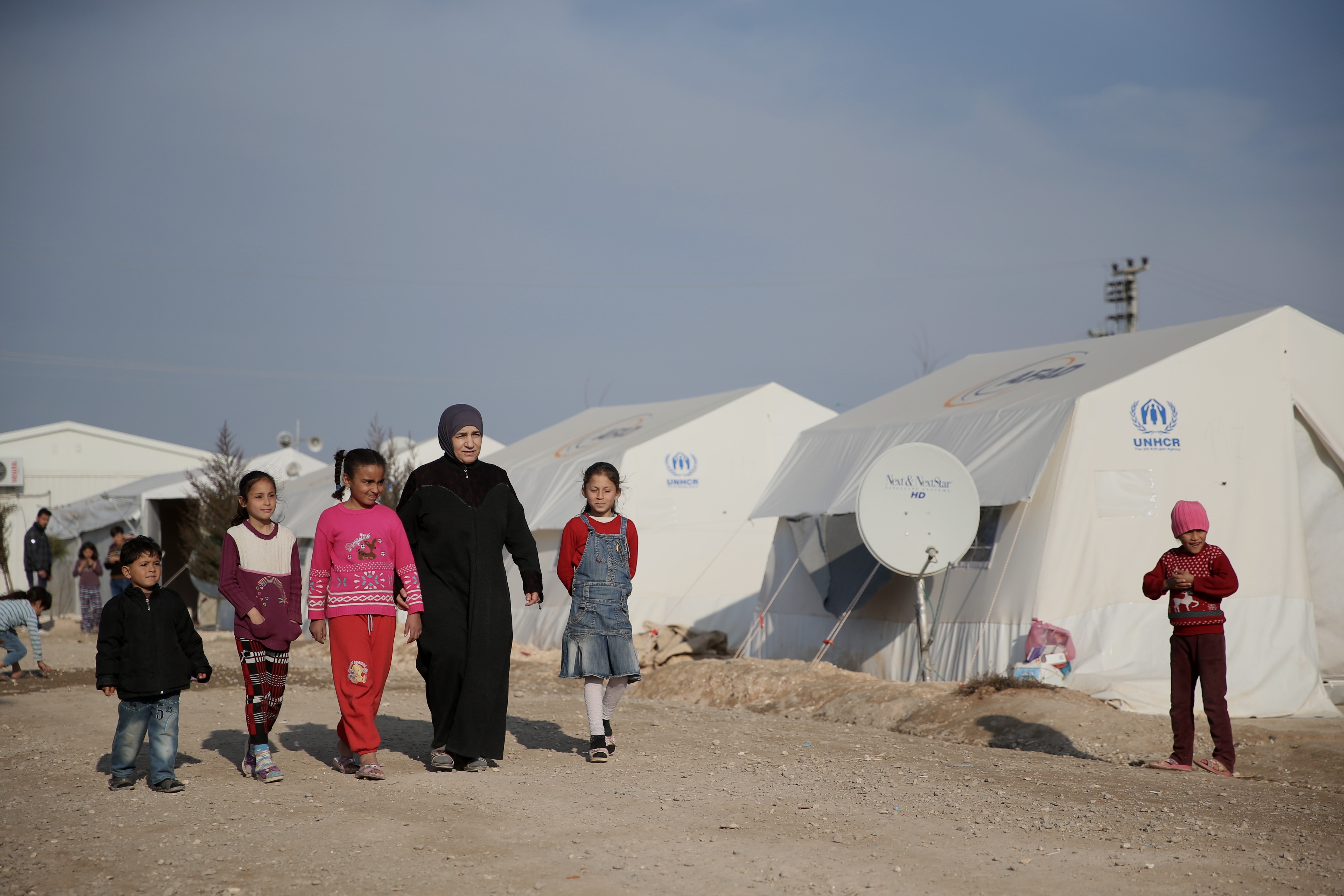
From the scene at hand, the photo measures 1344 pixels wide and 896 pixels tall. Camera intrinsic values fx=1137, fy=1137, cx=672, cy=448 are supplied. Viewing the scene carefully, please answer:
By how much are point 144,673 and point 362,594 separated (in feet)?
3.16

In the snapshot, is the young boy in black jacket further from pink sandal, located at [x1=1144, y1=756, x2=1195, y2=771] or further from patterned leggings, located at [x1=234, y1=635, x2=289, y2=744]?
pink sandal, located at [x1=1144, y1=756, x2=1195, y2=771]

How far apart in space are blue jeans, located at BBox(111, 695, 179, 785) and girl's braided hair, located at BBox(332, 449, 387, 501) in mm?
1181

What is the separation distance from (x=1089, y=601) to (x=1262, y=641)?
1.53 meters

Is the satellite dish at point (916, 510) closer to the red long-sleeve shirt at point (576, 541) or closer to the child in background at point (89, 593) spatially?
the red long-sleeve shirt at point (576, 541)

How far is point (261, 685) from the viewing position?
17.0 feet

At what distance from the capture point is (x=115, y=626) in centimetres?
491

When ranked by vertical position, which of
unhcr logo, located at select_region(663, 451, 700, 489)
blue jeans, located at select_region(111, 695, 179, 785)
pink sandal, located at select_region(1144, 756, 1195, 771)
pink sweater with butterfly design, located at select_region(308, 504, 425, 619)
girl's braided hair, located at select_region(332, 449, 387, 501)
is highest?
unhcr logo, located at select_region(663, 451, 700, 489)

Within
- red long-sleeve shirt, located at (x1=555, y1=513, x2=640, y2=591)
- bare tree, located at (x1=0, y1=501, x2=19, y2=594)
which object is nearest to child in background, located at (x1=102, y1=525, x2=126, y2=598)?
bare tree, located at (x1=0, y1=501, x2=19, y2=594)

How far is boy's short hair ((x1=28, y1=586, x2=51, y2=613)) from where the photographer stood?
10.9 m

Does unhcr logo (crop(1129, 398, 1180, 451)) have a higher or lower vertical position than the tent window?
higher

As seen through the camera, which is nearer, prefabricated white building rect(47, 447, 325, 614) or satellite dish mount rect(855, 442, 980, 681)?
satellite dish mount rect(855, 442, 980, 681)

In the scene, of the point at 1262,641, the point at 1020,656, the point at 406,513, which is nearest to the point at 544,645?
the point at 1020,656

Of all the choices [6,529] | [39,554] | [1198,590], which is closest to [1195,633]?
[1198,590]

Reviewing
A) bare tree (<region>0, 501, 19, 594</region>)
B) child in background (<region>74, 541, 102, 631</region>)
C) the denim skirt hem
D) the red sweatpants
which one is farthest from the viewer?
bare tree (<region>0, 501, 19, 594</region>)
